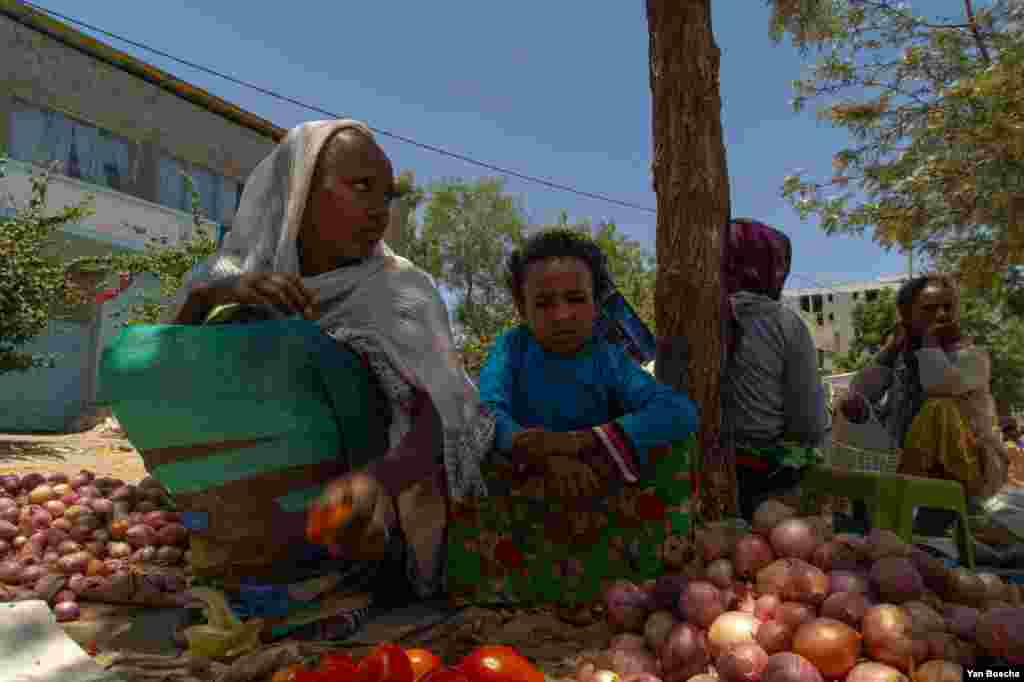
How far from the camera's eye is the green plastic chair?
102 inches

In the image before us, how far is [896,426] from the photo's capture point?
3.88 meters

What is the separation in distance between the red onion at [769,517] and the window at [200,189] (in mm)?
16097

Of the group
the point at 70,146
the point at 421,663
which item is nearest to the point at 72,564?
the point at 421,663

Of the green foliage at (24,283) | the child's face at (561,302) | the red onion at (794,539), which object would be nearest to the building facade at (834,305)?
the green foliage at (24,283)

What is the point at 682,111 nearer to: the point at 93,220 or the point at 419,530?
the point at 419,530

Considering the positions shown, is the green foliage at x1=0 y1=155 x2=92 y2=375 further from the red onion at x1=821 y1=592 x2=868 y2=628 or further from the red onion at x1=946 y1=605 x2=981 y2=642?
the red onion at x1=946 y1=605 x2=981 y2=642

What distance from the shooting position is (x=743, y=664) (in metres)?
1.35

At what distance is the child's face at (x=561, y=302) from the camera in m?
2.30

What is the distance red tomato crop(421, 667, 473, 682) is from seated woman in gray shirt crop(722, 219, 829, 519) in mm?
1977

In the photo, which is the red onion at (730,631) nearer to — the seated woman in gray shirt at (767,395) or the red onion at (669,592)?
the red onion at (669,592)

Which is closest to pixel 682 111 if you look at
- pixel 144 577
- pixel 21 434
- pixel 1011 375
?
pixel 144 577

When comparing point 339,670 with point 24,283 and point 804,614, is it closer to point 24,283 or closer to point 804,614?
point 804,614

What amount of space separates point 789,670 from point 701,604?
0.30 meters

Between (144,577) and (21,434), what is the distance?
13.3m
